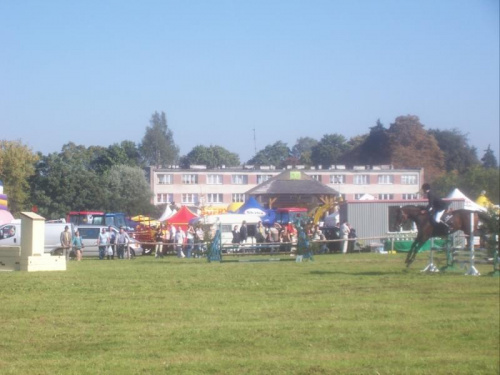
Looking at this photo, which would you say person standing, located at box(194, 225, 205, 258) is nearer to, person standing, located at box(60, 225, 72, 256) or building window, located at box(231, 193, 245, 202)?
person standing, located at box(60, 225, 72, 256)

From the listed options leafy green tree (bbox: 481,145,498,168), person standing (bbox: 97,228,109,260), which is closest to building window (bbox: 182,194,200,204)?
person standing (bbox: 97,228,109,260)

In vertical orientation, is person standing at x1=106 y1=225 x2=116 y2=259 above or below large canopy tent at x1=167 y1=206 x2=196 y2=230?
below

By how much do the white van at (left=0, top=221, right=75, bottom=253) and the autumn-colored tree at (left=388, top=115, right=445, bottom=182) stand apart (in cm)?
1605

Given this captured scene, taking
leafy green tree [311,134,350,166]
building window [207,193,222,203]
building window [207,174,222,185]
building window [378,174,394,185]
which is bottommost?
building window [378,174,394,185]

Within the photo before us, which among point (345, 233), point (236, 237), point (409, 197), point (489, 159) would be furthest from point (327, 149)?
point (489, 159)

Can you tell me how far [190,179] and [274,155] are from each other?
64759mm

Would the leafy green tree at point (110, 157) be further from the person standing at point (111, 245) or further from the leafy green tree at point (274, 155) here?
the leafy green tree at point (274, 155)

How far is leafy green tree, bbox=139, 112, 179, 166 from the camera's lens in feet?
154

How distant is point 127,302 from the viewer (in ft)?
50.3

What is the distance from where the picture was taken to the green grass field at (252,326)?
33.6ft

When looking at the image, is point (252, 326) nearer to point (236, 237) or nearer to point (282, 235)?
point (282, 235)

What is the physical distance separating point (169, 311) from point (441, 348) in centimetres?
483

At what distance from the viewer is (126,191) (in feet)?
104

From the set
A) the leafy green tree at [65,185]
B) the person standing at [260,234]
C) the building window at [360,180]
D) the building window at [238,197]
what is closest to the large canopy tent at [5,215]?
the leafy green tree at [65,185]
